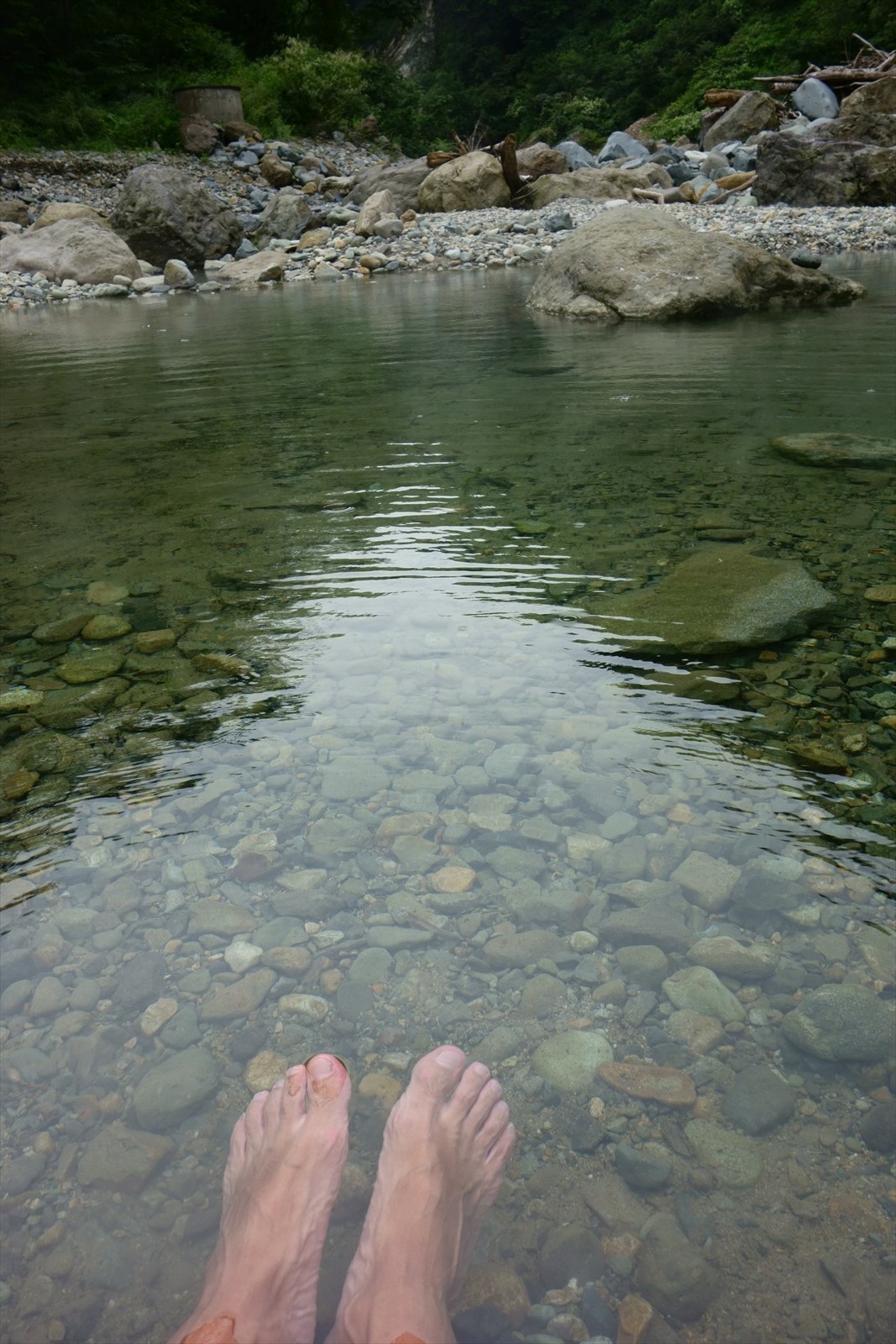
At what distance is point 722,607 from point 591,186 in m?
17.3

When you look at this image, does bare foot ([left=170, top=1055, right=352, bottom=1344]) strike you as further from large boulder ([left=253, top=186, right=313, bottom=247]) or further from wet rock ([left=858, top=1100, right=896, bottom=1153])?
large boulder ([left=253, top=186, right=313, bottom=247])

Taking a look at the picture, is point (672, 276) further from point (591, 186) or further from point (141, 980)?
point (591, 186)

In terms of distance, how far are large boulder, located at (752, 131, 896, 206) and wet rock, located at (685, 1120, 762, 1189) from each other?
16712 millimetres

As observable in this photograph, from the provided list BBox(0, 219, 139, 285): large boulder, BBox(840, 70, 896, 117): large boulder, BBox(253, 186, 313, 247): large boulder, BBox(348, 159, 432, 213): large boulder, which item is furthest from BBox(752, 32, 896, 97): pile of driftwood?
BBox(0, 219, 139, 285): large boulder

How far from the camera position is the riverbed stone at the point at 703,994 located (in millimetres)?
1332

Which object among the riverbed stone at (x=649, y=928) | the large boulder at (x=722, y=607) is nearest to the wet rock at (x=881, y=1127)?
the riverbed stone at (x=649, y=928)

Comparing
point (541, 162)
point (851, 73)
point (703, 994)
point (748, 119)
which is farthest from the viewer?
point (748, 119)

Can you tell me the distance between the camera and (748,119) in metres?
20.5

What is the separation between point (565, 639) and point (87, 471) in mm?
2954

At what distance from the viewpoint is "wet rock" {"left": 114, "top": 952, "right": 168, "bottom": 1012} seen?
4.61ft

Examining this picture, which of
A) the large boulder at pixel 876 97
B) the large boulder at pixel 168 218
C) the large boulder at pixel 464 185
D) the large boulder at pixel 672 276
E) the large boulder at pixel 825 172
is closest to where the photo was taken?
the large boulder at pixel 672 276

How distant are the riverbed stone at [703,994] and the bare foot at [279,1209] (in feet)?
1.70

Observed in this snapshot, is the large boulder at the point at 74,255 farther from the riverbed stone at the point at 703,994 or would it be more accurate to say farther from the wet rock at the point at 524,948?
the riverbed stone at the point at 703,994

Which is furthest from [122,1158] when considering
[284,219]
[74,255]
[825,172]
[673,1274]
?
[284,219]
